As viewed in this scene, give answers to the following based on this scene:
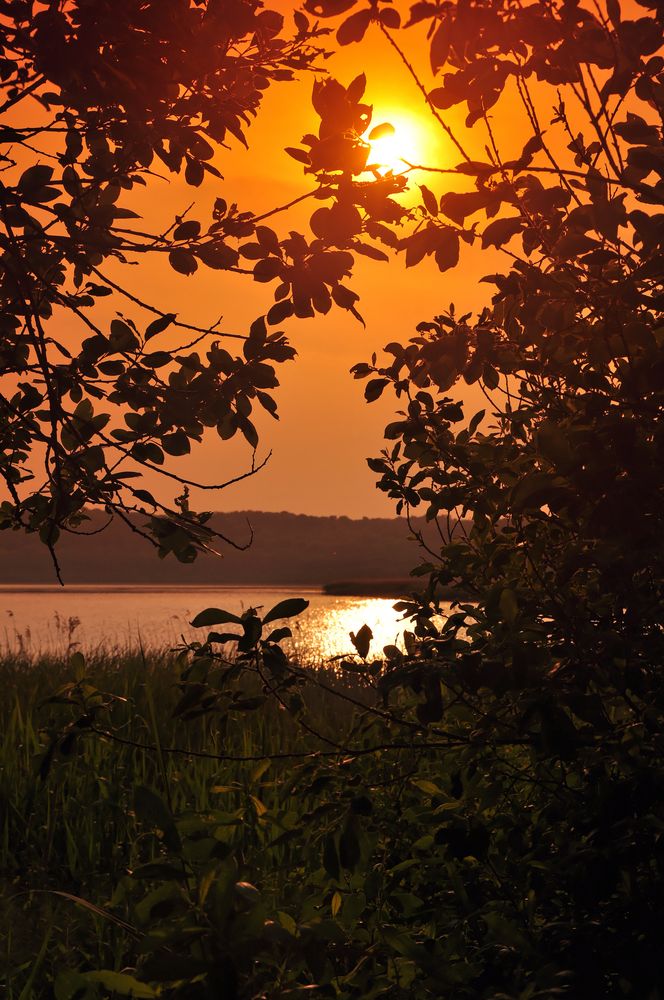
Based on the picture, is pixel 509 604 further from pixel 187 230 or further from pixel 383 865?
pixel 187 230

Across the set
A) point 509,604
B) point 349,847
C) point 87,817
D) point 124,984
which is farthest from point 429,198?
point 87,817

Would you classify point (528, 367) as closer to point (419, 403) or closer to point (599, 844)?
point (419, 403)

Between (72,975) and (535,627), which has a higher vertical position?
(535,627)

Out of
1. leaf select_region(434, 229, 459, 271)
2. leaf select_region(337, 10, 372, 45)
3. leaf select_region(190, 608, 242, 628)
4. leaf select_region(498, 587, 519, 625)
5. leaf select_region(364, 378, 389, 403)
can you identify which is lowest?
leaf select_region(190, 608, 242, 628)

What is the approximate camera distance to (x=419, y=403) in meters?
3.26

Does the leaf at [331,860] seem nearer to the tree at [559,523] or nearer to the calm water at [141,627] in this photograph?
the tree at [559,523]

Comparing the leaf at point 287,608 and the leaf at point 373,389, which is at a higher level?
the leaf at point 373,389

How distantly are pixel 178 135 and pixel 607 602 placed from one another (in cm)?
222

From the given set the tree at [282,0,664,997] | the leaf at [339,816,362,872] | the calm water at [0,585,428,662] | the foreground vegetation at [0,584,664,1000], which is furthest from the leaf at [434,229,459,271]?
the calm water at [0,585,428,662]

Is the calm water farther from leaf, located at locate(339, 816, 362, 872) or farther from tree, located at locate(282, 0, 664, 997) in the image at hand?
leaf, located at locate(339, 816, 362, 872)

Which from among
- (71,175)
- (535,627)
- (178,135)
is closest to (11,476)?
(71,175)

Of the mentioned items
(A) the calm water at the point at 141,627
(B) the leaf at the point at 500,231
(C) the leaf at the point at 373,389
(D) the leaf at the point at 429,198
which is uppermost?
(D) the leaf at the point at 429,198

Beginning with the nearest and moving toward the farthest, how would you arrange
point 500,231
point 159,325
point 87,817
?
point 500,231 → point 159,325 → point 87,817

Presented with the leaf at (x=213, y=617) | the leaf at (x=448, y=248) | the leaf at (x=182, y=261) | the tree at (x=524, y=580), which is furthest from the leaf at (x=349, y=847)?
the leaf at (x=182, y=261)
